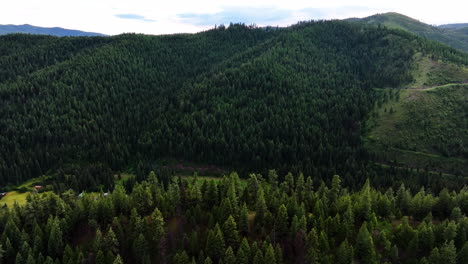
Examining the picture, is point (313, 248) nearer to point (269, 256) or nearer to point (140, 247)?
point (269, 256)

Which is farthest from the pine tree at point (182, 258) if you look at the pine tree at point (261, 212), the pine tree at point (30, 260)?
the pine tree at point (30, 260)

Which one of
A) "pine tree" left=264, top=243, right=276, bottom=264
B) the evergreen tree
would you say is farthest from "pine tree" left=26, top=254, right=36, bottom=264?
"pine tree" left=264, top=243, right=276, bottom=264

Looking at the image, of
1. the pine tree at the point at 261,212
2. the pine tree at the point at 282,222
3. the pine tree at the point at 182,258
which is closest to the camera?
the pine tree at the point at 182,258

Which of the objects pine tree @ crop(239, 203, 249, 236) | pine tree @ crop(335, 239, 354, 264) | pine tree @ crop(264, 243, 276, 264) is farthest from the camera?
pine tree @ crop(239, 203, 249, 236)

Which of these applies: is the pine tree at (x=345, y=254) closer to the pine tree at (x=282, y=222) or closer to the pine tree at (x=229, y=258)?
the pine tree at (x=282, y=222)

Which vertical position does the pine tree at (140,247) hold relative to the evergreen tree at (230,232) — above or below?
below

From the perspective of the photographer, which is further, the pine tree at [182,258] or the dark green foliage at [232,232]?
the dark green foliage at [232,232]

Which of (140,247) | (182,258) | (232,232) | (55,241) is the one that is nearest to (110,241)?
(140,247)

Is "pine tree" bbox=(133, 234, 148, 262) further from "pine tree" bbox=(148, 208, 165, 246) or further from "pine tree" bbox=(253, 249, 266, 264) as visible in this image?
"pine tree" bbox=(253, 249, 266, 264)

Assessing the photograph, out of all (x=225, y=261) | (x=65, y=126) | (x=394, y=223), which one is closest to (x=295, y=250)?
(x=225, y=261)

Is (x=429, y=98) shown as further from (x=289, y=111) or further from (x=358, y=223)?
(x=358, y=223)

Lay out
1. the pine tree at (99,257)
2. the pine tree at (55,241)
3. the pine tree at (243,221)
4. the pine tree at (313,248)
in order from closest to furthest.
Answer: the pine tree at (313,248) → the pine tree at (99,257) → the pine tree at (55,241) → the pine tree at (243,221)
